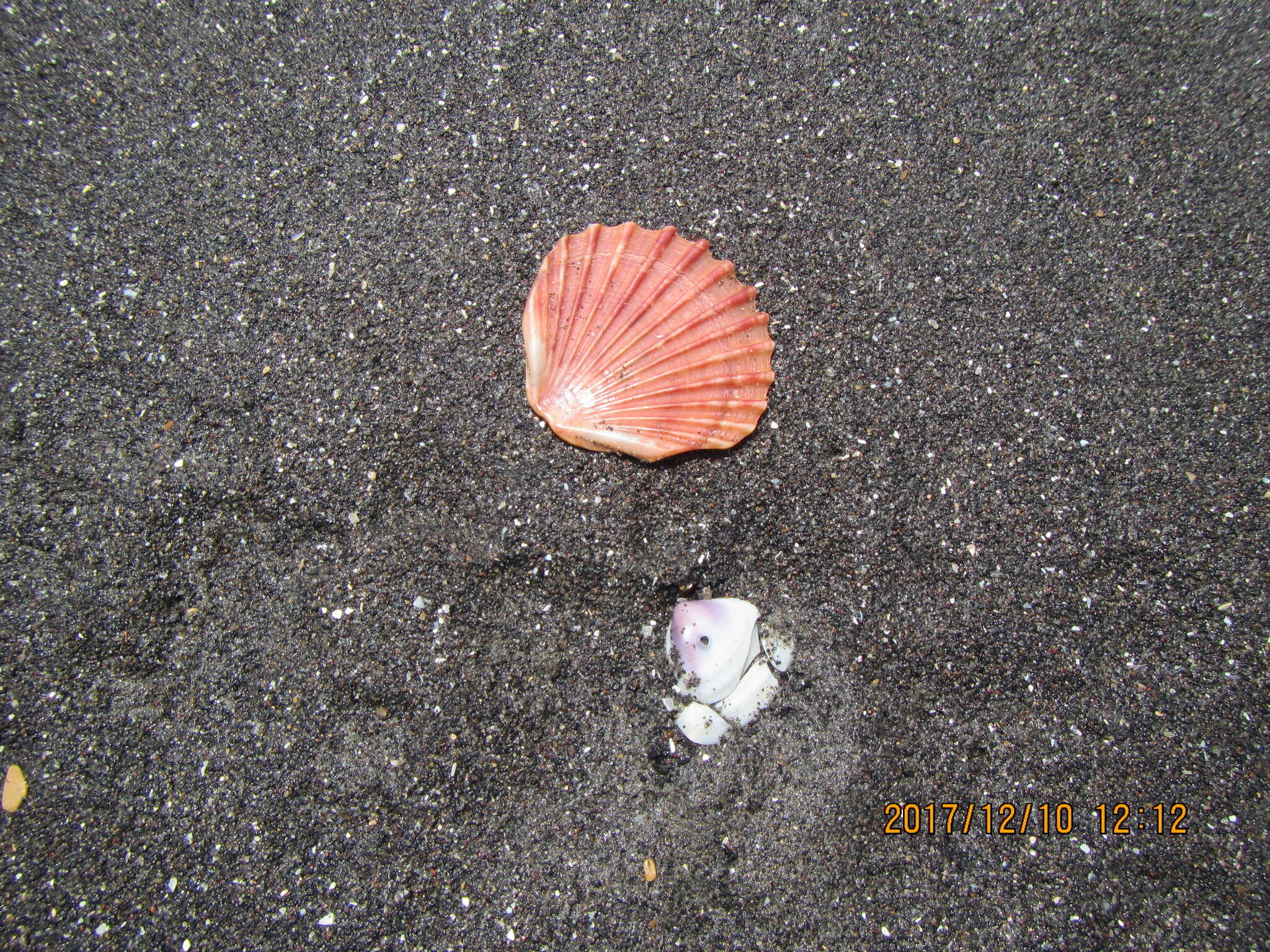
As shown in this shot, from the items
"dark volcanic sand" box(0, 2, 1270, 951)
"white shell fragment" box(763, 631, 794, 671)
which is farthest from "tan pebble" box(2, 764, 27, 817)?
"white shell fragment" box(763, 631, 794, 671)

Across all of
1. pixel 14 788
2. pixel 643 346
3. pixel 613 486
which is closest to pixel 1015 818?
pixel 613 486

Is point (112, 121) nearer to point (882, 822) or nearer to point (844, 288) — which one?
point (844, 288)

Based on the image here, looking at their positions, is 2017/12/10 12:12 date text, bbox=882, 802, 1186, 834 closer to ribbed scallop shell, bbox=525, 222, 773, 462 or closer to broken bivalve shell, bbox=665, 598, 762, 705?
broken bivalve shell, bbox=665, 598, 762, 705

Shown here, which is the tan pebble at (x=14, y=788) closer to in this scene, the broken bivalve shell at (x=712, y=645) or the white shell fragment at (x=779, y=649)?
the broken bivalve shell at (x=712, y=645)

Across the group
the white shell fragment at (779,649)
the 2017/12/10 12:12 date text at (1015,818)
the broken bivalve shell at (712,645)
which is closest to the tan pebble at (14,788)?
the broken bivalve shell at (712,645)

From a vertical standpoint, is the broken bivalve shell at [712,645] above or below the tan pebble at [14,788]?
above

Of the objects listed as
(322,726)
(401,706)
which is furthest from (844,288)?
(322,726)
